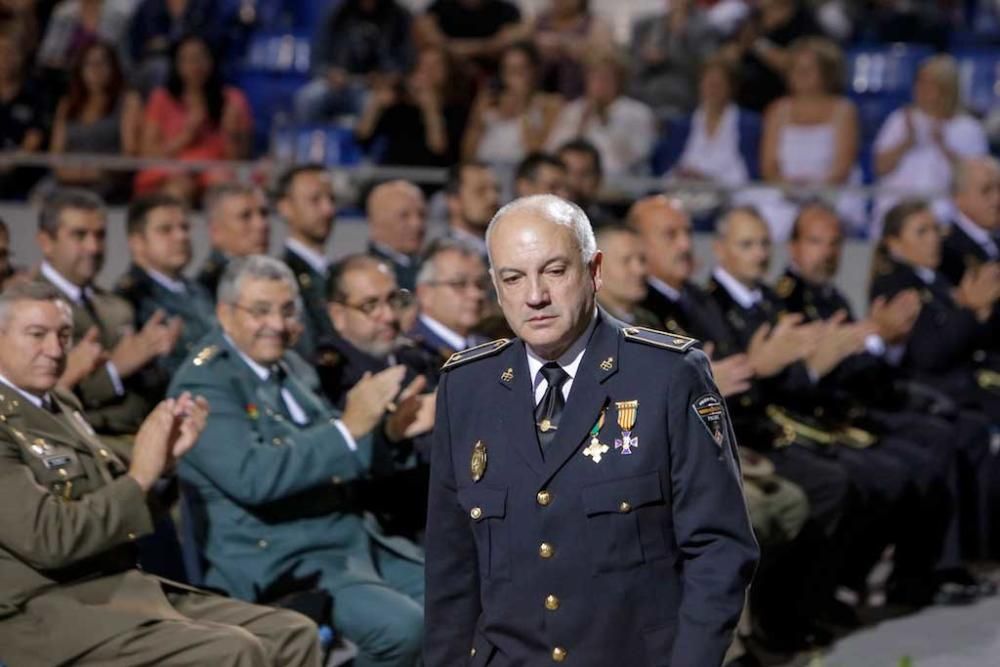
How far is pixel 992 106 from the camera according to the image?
32.3ft

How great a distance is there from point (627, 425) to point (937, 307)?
15.3 ft

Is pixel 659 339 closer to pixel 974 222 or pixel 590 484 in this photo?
pixel 590 484

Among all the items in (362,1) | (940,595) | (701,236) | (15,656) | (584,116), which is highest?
(362,1)

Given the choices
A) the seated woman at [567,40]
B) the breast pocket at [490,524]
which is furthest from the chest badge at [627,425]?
the seated woman at [567,40]

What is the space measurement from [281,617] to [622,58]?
19.6ft

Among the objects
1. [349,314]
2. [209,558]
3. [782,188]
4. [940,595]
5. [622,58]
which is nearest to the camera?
[209,558]

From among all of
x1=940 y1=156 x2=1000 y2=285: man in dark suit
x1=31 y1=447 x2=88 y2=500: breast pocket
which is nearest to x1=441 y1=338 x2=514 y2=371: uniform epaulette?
x1=31 y1=447 x2=88 y2=500: breast pocket

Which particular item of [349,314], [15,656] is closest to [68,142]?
[349,314]

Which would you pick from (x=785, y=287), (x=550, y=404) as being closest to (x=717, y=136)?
(x=785, y=287)

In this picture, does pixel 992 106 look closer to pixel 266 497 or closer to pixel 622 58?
pixel 622 58

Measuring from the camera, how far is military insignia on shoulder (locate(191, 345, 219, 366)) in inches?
181

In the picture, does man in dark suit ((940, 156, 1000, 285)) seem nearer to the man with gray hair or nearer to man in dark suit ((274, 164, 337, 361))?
man in dark suit ((274, 164, 337, 361))

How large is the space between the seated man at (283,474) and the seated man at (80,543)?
0.32 metres

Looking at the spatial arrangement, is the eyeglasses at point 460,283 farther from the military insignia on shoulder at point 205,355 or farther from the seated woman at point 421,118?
the seated woman at point 421,118
